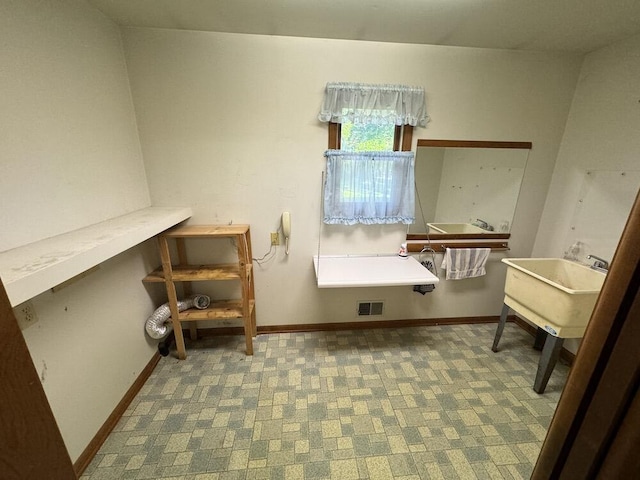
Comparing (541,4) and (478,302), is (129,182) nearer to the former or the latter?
(541,4)

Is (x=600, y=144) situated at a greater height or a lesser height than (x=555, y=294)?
greater

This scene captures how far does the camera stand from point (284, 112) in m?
1.80

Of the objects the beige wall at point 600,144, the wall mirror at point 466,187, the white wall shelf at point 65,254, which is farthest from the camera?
the wall mirror at point 466,187

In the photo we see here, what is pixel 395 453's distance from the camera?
4.38 feet

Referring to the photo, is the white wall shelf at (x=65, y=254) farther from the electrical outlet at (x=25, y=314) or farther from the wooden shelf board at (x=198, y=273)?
the wooden shelf board at (x=198, y=273)

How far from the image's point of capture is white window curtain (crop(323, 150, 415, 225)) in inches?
75.0

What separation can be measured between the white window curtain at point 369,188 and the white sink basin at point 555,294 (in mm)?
886

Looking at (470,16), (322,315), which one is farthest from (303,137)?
(322,315)

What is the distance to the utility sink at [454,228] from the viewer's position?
2.19 meters

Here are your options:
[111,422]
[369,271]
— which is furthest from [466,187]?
[111,422]

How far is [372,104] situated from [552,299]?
5.78ft

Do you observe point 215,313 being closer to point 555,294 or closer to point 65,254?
point 65,254

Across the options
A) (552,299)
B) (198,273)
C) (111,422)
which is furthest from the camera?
(198,273)

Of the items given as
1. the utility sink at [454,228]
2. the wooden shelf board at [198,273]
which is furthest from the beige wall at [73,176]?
the utility sink at [454,228]
